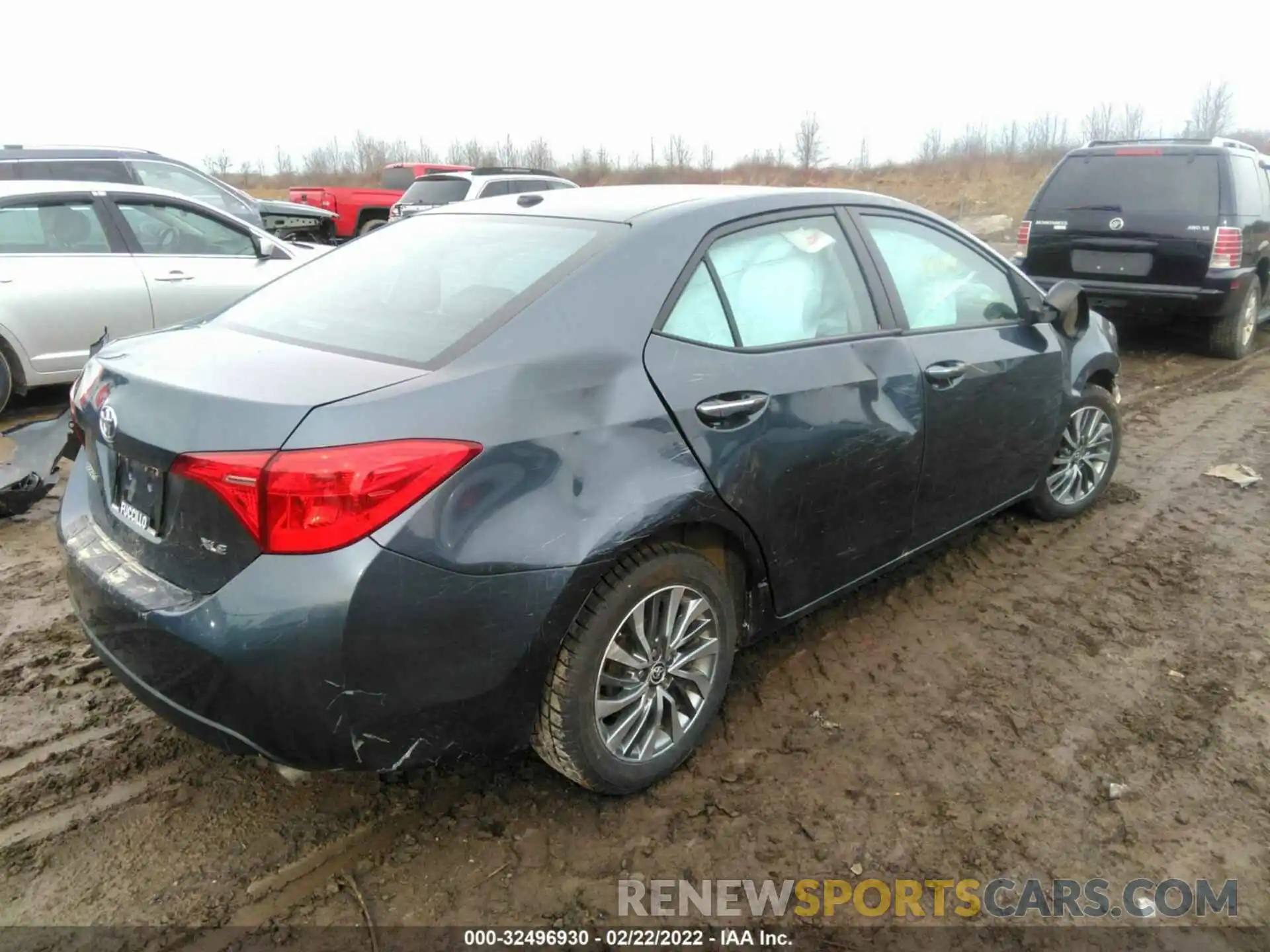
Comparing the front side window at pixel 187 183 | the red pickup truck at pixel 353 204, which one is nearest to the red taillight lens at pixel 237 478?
the front side window at pixel 187 183

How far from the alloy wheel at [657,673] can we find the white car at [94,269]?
15.3 ft

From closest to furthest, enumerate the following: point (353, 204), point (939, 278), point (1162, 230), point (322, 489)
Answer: point (322, 489)
point (939, 278)
point (1162, 230)
point (353, 204)

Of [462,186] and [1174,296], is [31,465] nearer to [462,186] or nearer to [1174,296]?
[1174,296]

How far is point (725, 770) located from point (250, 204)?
11.1m

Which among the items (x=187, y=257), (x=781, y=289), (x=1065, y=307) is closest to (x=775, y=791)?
(x=781, y=289)

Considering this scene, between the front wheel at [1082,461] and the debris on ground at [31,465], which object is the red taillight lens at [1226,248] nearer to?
the front wheel at [1082,461]

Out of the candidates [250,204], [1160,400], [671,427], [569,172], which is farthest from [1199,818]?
[569,172]

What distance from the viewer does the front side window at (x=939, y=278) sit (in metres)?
3.33

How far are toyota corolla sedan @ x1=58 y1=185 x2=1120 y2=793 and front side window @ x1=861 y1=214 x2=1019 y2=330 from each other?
29mm

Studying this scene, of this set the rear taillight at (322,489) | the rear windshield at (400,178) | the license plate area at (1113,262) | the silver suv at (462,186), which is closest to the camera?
the rear taillight at (322,489)

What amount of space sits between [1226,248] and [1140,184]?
2.90 ft

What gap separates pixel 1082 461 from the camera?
4.52 metres

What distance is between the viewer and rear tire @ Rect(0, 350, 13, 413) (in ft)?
19.7

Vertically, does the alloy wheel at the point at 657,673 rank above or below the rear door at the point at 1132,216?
below
